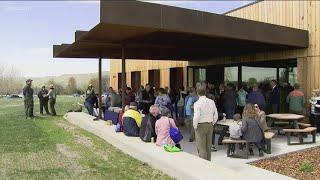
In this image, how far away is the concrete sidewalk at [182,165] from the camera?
6.87 meters

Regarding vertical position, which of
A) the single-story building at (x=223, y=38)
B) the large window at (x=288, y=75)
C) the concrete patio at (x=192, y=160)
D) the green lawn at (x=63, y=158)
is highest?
the single-story building at (x=223, y=38)

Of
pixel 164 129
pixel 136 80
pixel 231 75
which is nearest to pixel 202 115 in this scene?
pixel 164 129

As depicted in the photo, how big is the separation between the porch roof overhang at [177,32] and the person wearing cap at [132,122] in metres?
1.92

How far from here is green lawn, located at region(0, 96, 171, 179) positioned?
7.70 m

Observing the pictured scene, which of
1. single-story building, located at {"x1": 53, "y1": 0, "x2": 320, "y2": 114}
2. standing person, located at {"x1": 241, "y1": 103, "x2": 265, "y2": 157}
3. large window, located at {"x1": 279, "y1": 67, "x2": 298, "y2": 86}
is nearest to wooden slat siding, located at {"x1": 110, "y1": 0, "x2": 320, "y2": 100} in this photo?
single-story building, located at {"x1": 53, "y1": 0, "x2": 320, "y2": 114}

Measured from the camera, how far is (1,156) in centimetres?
964

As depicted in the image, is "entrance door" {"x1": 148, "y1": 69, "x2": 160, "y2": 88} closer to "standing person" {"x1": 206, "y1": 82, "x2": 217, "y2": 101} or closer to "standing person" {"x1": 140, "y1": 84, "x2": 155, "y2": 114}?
"standing person" {"x1": 140, "y1": 84, "x2": 155, "y2": 114}

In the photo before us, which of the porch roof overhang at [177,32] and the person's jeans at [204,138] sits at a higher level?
the porch roof overhang at [177,32]

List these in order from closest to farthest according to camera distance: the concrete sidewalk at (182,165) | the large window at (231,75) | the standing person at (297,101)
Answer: the concrete sidewalk at (182,165)
the standing person at (297,101)
the large window at (231,75)

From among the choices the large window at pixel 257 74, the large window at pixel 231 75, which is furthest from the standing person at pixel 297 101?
the large window at pixel 231 75

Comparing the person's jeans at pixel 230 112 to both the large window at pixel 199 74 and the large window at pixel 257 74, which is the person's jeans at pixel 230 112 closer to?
the large window at pixel 257 74

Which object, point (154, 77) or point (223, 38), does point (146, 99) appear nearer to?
point (223, 38)

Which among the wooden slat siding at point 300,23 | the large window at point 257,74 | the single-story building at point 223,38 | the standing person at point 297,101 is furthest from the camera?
the large window at point 257,74

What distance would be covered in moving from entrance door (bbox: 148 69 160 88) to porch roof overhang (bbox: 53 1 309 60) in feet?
22.2
